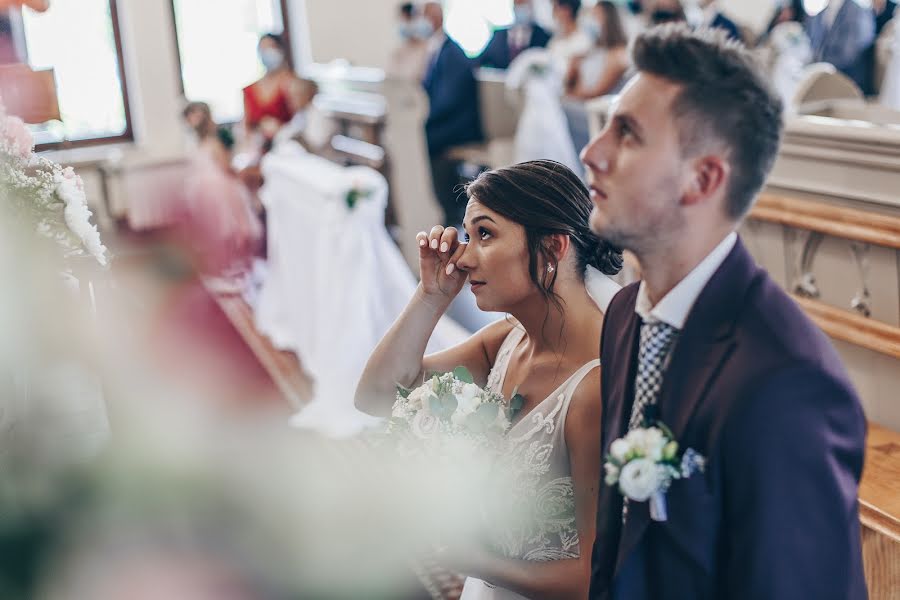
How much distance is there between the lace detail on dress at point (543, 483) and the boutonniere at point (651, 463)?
437mm

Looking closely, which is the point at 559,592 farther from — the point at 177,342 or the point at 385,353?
the point at 177,342

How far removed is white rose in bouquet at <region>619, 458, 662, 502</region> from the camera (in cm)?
112

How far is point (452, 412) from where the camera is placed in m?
1.58

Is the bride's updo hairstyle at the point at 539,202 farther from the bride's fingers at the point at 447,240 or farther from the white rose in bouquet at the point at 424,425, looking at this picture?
the white rose in bouquet at the point at 424,425

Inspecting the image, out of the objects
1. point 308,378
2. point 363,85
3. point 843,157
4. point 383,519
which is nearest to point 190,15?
point 363,85

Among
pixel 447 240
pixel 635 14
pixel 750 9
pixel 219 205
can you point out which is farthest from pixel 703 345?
pixel 750 9

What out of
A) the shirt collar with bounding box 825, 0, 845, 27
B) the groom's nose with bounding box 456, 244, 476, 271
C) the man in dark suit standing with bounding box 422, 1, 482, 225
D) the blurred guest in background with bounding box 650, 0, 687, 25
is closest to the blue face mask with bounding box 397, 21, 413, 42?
the man in dark suit standing with bounding box 422, 1, 482, 225

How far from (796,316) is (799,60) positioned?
661 centimetres

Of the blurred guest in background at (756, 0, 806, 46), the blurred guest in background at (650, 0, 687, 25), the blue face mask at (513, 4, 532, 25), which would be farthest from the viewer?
the blue face mask at (513, 4, 532, 25)

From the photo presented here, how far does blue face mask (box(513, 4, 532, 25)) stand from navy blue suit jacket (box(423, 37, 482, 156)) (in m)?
2.14

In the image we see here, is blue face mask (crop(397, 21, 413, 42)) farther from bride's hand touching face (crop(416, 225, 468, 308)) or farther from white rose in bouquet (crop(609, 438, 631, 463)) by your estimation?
white rose in bouquet (crop(609, 438, 631, 463))

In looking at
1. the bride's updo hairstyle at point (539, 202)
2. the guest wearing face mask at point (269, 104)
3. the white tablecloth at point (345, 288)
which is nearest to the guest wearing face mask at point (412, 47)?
the guest wearing face mask at point (269, 104)

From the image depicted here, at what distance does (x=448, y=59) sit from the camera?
748cm

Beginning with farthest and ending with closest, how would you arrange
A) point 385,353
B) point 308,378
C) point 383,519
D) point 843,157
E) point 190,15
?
point 190,15 < point 308,378 < point 383,519 < point 843,157 < point 385,353
